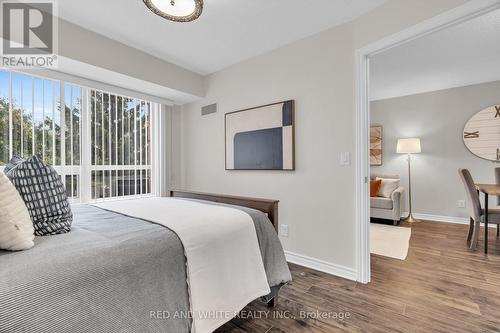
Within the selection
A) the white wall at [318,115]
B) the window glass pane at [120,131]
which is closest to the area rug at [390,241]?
the white wall at [318,115]

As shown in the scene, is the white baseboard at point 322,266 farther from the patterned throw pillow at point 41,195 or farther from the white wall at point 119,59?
the white wall at point 119,59

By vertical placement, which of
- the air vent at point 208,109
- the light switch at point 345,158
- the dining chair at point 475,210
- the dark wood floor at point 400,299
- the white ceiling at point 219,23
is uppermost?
the white ceiling at point 219,23

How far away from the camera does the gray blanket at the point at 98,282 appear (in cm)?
75

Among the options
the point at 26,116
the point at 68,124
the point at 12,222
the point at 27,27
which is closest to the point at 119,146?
the point at 68,124

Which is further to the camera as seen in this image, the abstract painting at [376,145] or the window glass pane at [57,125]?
the abstract painting at [376,145]

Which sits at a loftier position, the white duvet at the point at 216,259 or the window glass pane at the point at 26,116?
the window glass pane at the point at 26,116

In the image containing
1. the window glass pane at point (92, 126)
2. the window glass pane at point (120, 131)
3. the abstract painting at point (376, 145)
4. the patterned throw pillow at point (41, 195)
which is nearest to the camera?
the patterned throw pillow at point (41, 195)

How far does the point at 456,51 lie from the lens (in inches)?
115

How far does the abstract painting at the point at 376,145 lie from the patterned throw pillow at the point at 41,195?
5263 mm

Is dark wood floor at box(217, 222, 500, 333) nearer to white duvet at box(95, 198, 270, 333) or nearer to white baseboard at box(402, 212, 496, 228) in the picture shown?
white duvet at box(95, 198, 270, 333)

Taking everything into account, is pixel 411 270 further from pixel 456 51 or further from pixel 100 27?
pixel 100 27

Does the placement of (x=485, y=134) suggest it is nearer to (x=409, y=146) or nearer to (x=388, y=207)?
(x=409, y=146)

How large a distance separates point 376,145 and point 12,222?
18.0 feet

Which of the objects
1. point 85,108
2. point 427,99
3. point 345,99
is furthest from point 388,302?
point 427,99
